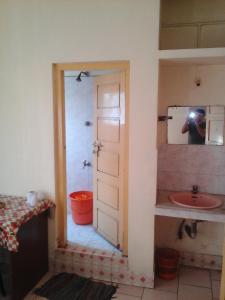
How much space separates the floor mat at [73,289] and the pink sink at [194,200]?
1000 mm

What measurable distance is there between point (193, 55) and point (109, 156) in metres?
1.34

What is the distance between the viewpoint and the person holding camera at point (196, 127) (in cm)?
270

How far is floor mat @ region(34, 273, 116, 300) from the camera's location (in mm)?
2455

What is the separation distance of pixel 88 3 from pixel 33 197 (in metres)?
1.78

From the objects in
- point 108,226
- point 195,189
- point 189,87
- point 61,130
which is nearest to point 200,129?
point 189,87

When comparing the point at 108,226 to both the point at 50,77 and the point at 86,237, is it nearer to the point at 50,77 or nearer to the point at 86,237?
the point at 86,237

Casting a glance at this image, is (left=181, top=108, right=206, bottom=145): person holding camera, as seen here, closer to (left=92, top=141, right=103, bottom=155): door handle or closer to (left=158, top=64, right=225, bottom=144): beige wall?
(left=158, top=64, right=225, bottom=144): beige wall

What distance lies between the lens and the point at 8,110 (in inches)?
108

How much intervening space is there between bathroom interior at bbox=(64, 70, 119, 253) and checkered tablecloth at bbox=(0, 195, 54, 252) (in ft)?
3.37

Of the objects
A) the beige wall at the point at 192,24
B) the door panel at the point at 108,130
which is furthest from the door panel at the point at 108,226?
the beige wall at the point at 192,24

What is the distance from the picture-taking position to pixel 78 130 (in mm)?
3875

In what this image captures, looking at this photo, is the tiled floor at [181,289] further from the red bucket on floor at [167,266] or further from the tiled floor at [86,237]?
the tiled floor at [86,237]

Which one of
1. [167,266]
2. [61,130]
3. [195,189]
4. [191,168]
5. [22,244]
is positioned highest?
[61,130]

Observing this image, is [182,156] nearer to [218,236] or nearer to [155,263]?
[218,236]
